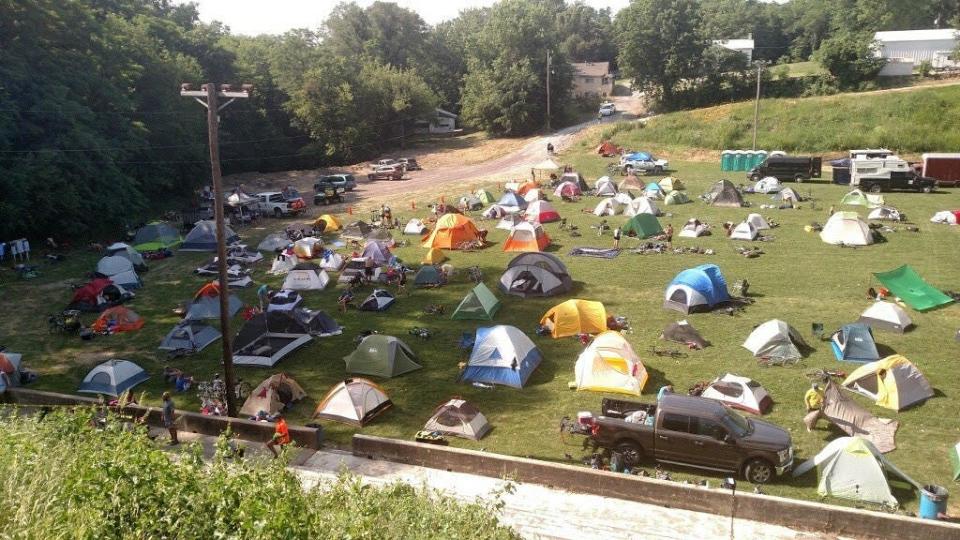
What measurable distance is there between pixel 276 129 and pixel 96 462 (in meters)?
52.1

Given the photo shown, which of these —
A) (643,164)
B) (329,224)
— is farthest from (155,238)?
(643,164)

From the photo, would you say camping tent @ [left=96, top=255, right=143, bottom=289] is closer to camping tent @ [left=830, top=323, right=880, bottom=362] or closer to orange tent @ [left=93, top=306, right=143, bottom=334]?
orange tent @ [left=93, top=306, right=143, bottom=334]

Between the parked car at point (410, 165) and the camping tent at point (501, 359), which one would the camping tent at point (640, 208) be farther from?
the parked car at point (410, 165)

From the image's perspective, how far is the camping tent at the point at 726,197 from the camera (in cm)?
3288

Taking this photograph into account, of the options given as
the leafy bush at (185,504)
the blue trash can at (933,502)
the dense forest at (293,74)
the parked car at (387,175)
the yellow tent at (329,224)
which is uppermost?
the dense forest at (293,74)

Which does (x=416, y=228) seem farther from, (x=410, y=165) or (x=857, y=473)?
(x=857, y=473)

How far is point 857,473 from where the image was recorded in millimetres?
11023

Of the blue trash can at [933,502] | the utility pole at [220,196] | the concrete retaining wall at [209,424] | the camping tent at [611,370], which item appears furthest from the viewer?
the camping tent at [611,370]

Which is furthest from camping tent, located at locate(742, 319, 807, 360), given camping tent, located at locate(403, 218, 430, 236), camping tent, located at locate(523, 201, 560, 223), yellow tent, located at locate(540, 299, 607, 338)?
camping tent, located at locate(403, 218, 430, 236)

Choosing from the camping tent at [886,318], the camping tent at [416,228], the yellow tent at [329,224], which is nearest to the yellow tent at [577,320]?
the camping tent at [886,318]

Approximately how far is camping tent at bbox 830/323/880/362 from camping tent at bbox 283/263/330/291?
15.8 m

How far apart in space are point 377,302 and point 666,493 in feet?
39.1

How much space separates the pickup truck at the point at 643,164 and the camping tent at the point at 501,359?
2807cm

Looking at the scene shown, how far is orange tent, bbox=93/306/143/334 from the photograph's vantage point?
20.0 metres
